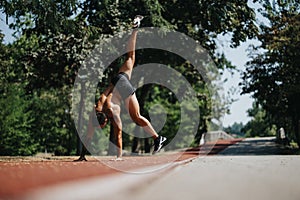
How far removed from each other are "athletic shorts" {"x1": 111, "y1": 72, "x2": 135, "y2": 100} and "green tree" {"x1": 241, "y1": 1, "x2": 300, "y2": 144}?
37.4 ft

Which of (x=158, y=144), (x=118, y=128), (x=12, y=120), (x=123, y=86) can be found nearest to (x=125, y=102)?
(x=123, y=86)

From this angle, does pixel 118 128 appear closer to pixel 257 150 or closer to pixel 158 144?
pixel 158 144

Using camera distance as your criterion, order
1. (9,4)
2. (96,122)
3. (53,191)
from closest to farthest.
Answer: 1. (53,191)
2. (96,122)
3. (9,4)

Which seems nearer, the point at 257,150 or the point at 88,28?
the point at 88,28

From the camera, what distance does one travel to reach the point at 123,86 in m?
7.64

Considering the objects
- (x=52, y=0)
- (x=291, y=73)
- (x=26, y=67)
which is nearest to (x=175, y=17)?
(x=291, y=73)

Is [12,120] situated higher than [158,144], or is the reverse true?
[12,120]

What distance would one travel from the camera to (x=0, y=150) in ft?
101

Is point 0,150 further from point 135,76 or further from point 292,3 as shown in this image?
point 292,3

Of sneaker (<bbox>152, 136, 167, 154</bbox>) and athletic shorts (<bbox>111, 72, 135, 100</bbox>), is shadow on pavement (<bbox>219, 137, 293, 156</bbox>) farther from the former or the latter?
athletic shorts (<bbox>111, 72, 135, 100</bbox>)

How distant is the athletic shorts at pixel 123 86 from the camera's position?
7.60 metres

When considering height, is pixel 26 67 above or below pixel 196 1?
below

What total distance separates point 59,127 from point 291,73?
1237 inches

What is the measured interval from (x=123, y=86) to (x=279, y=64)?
46.9 feet
